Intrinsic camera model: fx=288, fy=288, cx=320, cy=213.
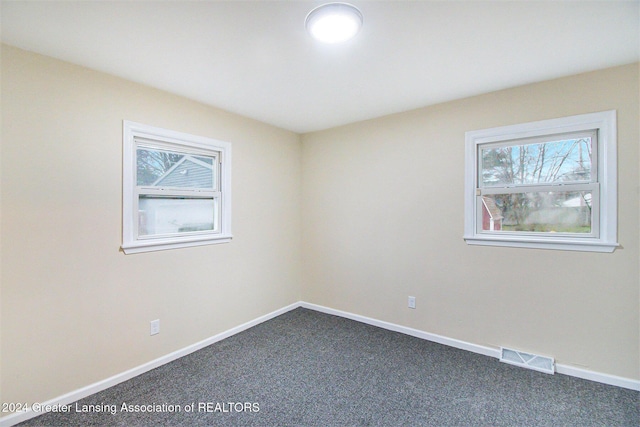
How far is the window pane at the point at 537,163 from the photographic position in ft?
7.68

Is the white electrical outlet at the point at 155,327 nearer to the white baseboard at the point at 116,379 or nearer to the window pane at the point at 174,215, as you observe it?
the white baseboard at the point at 116,379

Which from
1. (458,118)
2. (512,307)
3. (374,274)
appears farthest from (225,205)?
(512,307)

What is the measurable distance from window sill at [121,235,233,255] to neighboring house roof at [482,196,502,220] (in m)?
2.59

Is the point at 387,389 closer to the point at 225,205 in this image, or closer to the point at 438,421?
the point at 438,421

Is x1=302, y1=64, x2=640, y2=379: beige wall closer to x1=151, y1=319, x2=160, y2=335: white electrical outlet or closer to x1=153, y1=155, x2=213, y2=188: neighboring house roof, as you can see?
x1=153, y1=155, x2=213, y2=188: neighboring house roof

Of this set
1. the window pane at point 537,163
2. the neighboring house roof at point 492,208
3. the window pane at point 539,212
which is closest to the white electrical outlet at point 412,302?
the window pane at point 539,212

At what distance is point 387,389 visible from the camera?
7.07 feet

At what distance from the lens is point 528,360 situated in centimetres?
243

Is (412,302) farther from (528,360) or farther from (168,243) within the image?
(168,243)

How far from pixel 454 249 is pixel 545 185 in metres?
0.92

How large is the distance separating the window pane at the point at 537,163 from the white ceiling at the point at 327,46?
55cm

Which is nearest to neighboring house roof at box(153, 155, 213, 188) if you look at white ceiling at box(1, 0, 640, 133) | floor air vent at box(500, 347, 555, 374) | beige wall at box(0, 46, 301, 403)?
beige wall at box(0, 46, 301, 403)

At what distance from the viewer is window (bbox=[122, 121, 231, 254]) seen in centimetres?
237

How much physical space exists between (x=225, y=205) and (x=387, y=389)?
Result: 7.45 feet
